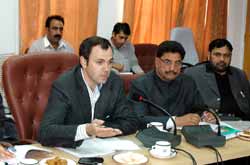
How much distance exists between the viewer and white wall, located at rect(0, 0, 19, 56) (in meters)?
4.71

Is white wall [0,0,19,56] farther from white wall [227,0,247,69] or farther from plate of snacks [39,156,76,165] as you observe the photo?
white wall [227,0,247,69]

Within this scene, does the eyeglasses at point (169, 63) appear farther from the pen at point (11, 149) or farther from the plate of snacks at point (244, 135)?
the pen at point (11, 149)

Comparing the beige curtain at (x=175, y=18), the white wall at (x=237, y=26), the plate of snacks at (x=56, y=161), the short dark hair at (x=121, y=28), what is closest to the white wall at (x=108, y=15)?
the beige curtain at (x=175, y=18)

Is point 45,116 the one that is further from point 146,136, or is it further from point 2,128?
point 146,136

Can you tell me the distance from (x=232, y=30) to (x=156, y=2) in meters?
1.64

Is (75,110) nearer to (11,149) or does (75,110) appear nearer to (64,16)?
(11,149)

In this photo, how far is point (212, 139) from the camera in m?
2.41

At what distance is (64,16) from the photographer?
5125mm

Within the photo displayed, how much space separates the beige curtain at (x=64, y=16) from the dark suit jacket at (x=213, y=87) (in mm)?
1860

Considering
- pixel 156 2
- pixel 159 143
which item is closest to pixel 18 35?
pixel 156 2

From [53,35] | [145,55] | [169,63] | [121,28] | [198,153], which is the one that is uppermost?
[121,28]

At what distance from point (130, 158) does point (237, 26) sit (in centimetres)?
527

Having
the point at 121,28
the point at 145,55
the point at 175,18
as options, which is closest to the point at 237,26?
the point at 175,18

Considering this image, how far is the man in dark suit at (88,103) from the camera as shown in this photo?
2.31m
